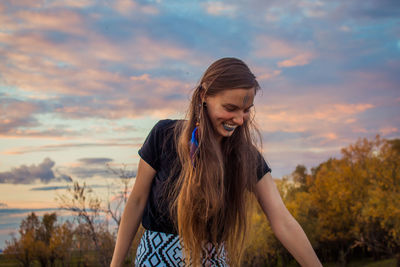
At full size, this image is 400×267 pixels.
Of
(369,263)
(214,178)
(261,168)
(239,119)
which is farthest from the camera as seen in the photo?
(369,263)

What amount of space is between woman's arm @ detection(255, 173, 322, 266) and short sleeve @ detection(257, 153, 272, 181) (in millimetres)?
27

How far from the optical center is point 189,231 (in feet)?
8.69

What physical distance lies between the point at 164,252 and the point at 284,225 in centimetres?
78

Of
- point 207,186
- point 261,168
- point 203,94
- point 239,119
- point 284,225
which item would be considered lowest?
point 284,225

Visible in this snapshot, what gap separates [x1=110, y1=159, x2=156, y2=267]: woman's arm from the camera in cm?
285

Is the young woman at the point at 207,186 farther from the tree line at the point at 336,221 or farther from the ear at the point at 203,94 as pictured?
the tree line at the point at 336,221

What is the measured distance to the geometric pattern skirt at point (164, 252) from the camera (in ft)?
8.77

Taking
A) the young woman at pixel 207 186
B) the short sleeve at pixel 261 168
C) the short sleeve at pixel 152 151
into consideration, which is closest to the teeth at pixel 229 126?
the young woman at pixel 207 186

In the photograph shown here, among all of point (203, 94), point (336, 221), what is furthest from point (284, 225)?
point (336, 221)

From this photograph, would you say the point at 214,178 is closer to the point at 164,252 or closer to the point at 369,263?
the point at 164,252

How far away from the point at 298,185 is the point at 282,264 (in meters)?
14.6

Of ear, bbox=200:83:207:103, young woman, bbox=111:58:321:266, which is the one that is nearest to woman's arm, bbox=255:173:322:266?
young woman, bbox=111:58:321:266

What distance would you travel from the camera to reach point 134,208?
2.89 metres

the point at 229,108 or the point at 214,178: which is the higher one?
the point at 229,108
